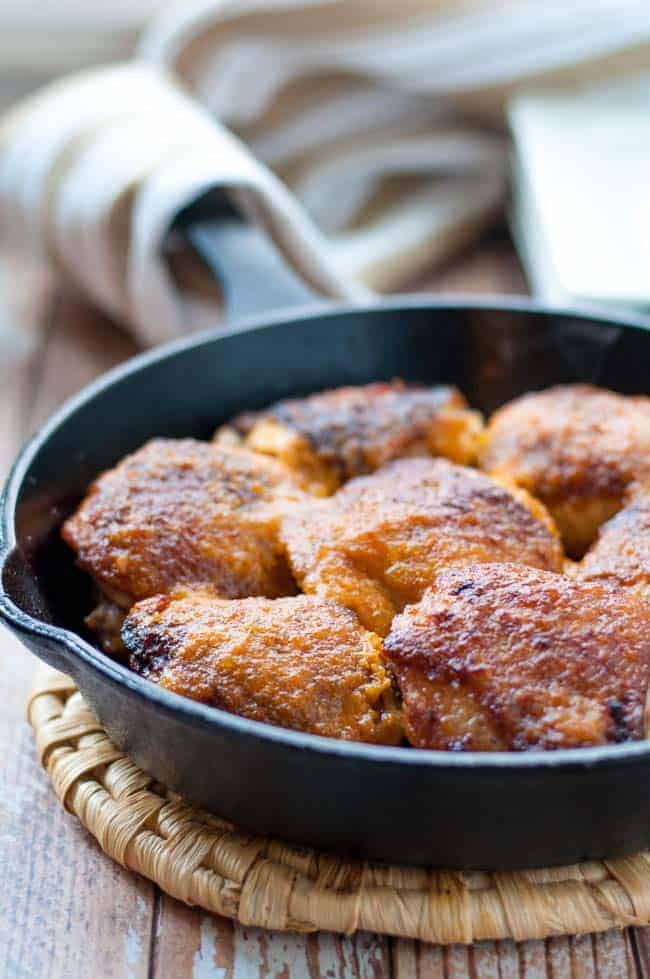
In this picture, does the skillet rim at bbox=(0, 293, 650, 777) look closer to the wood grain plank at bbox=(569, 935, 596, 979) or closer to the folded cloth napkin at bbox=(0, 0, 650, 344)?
the wood grain plank at bbox=(569, 935, 596, 979)

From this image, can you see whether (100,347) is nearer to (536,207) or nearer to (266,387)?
(266,387)

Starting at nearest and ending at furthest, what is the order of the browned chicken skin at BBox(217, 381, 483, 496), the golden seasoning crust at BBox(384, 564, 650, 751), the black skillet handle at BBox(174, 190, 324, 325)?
the golden seasoning crust at BBox(384, 564, 650, 751) < the browned chicken skin at BBox(217, 381, 483, 496) < the black skillet handle at BBox(174, 190, 324, 325)

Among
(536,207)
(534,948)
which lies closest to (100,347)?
(536,207)

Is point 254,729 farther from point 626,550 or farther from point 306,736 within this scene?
point 626,550

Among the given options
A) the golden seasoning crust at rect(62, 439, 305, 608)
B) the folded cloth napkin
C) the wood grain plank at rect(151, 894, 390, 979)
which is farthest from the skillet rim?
the folded cloth napkin

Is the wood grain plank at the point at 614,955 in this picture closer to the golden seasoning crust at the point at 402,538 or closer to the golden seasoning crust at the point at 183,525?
the golden seasoning crust at the point at 402,538

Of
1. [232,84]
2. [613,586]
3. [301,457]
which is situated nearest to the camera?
[613,586]
